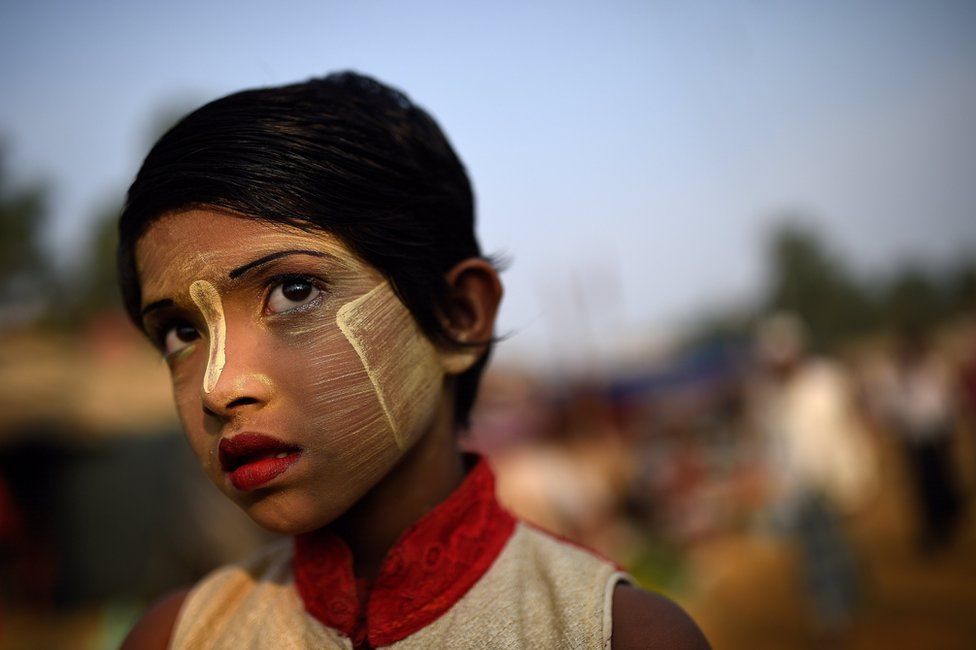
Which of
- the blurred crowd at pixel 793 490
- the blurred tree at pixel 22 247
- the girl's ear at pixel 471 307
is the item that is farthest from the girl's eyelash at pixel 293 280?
the blurred tree at pixel 22 247

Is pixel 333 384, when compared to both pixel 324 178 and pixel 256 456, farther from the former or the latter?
pixel 324 178

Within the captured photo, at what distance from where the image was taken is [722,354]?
25.7m

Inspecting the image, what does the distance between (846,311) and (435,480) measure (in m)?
49.1

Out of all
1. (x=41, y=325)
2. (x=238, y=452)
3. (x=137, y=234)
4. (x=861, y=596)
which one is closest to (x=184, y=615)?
(x=238, y=452)

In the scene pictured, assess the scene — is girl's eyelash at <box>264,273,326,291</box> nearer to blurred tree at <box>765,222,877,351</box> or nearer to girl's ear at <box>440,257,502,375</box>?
girl's ear at <box>440,257,502,375</box>

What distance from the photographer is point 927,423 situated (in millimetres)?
7723

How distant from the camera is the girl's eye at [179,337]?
4.71ft

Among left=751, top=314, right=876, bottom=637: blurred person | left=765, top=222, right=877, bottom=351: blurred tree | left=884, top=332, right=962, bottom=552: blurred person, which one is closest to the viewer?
left=751, top=314, right=876, bottom=637: blurred person

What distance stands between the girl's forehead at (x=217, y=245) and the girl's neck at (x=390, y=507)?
1.39 feet

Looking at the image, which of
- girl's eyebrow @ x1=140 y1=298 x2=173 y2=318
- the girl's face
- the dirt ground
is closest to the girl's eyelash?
the girl's face

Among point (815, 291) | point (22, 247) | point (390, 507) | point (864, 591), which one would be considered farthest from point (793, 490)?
point (815, 291)

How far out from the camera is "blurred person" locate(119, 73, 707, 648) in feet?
4.17

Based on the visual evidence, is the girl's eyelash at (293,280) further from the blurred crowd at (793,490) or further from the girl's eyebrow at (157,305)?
the blurred crowd at (793,490)

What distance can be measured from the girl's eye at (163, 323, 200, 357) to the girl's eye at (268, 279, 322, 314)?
22cm
